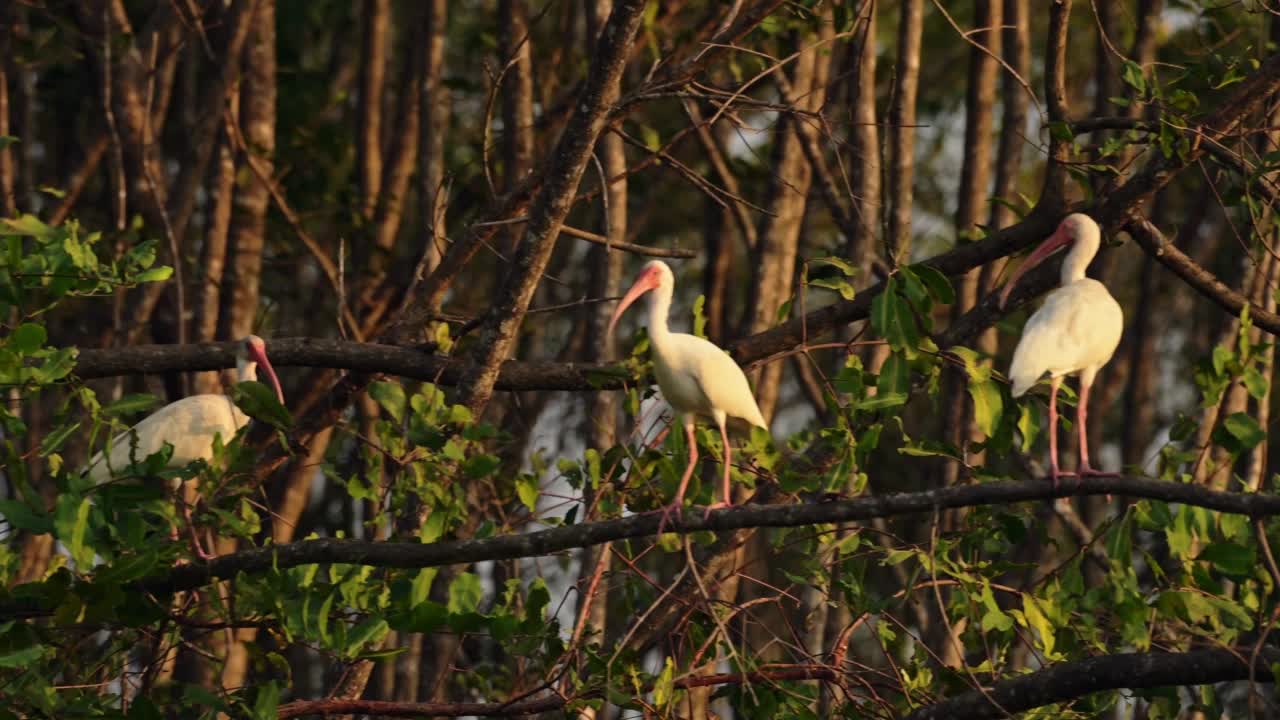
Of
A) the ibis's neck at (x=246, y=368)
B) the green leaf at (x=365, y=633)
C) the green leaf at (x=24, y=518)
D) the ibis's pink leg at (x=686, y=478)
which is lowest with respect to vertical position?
the green leaf at (x=365, y=633)

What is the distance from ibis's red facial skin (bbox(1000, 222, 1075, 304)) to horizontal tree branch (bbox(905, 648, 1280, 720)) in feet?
6.22

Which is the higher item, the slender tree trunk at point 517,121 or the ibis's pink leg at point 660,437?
the slender tree trunk at point 517,121

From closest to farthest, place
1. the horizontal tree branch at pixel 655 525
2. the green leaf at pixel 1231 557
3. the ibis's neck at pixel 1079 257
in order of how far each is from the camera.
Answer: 1. the horizontal tree branch at pixel 655 525
2. the green leaf at pixel 1231 557
3. the ibis's neck at pixel 1079 257

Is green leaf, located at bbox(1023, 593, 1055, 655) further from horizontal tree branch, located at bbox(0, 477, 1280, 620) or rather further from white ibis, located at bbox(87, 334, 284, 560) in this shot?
white ibis, located at bbox(87, 334, 284, 560)

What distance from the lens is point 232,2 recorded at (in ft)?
34.3

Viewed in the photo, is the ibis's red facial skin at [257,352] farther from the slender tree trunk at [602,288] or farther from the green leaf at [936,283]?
the green leaf at [936,283]

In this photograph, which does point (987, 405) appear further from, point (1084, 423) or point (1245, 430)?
point (1245, 430)

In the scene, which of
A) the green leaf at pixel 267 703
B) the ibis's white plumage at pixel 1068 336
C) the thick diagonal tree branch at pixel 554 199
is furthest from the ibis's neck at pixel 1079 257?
the green leaf at pixel 267 703

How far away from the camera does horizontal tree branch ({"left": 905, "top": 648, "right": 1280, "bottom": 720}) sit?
15.5 feet

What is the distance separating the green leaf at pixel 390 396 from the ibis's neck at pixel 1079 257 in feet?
8.64

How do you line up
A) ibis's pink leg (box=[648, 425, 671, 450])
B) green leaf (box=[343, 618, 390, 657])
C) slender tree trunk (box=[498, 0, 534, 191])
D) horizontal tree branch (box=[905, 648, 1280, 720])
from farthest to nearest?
slender tree trunk (box=[498, 0, 534, 191]) → ibis's pink leg (box=[648, 425, 671, 450]) → green leaf (box=[343, 618, 390, 657]) → horizontal tree branch (box=[905, 648, 1280, 720])

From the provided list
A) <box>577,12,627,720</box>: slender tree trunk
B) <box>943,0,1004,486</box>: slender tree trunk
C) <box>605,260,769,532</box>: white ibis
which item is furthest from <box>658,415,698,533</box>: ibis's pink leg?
<box>943,0,1004,486</box>: slender tree trunk

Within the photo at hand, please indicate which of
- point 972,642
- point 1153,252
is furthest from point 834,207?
point 972,642

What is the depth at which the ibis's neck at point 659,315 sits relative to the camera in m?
6.38
